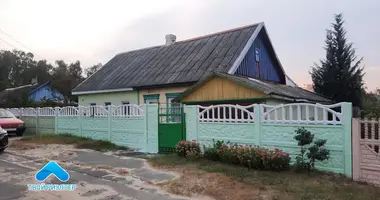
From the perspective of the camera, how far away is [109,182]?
20.3 ft

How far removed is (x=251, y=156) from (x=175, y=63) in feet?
32.3

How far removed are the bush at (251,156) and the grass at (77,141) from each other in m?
4.62

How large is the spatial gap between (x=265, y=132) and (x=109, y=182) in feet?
13.5

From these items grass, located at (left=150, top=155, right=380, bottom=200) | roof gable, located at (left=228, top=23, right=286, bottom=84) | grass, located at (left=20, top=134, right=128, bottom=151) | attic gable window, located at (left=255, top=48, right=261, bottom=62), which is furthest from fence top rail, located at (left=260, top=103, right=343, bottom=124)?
attic gable window, located at (left=255, top=48, right=261, bottom=62)

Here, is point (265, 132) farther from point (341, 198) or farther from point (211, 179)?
point (341, 198)

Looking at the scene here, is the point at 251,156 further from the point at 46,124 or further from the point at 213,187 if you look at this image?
the point at 46,124

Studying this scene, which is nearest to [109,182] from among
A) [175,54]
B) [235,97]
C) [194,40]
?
[235,97]

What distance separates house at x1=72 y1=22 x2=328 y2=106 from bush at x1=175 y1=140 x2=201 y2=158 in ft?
14.2

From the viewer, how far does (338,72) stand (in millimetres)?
21375

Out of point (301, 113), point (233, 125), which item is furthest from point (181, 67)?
point (301, 113)

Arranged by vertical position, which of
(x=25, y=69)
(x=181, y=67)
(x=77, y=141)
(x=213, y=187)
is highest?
(x=25, y=69)

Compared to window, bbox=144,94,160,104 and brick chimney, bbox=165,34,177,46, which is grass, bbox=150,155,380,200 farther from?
brick chimney, bbox=165,34,177,46

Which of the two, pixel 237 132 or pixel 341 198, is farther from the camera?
pixel 237 132

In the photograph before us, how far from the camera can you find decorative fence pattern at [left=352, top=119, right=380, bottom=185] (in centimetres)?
571
